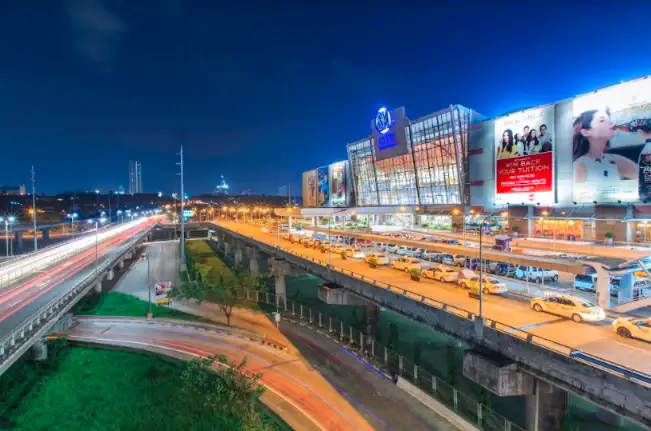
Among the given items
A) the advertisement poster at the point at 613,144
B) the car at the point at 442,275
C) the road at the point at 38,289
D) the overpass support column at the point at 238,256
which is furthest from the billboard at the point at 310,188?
the car at the point at 442,275

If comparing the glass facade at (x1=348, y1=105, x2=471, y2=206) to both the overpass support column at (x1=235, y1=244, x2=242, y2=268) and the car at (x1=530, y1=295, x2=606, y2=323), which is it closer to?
the overpass support column at (x1=235, y1=244, x2=242, y2=268)

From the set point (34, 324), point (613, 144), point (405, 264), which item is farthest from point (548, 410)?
point (613, 144)

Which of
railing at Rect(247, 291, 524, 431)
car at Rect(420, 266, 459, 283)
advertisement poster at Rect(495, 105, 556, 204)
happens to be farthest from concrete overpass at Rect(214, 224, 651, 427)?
advertisement poster at Rect(495, 105, 556, 204)

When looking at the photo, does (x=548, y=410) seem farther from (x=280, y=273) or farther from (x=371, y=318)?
(x=280, y=273)

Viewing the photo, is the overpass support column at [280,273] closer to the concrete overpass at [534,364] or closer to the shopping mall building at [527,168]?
the concrete overpass at [534,364]

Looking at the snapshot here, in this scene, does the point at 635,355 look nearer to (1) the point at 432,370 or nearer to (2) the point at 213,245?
(1) the point at 432,370

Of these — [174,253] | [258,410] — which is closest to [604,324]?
[258,410]

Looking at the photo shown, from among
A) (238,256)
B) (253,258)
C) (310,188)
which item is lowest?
(238,256)
